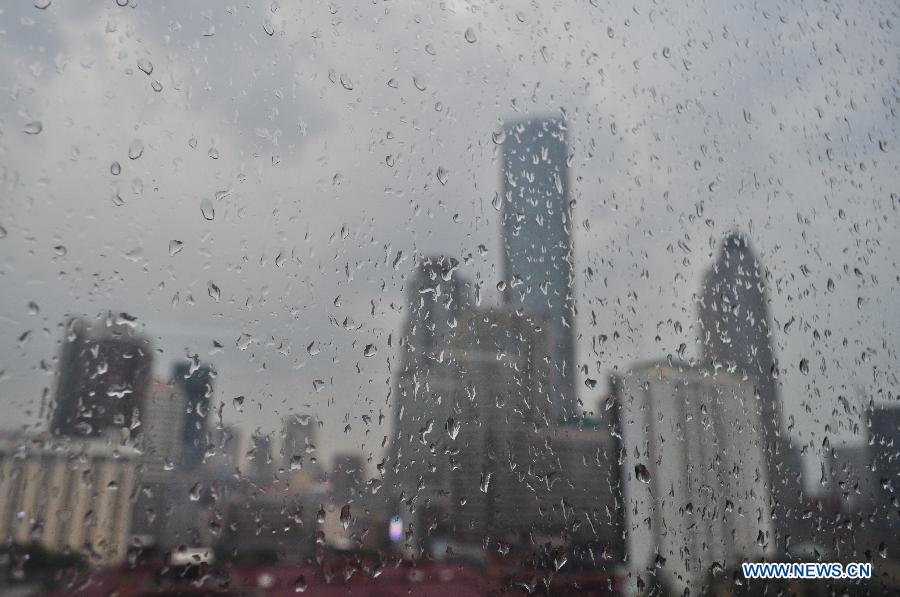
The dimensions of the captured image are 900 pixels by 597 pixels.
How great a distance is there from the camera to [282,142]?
81 cm

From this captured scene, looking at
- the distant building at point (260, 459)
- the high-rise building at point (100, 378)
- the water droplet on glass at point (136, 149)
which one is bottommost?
the distant building at point (260, 459)

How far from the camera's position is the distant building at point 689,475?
0.97 m

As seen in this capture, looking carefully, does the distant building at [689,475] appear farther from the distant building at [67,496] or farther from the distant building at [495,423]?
the distant building at [67,496]

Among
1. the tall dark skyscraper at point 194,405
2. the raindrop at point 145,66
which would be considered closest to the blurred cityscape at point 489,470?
the tall dark skyscraper at point 194,405

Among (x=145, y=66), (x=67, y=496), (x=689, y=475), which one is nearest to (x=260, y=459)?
(x=67, y=496)

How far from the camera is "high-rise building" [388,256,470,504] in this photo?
0.76 metres

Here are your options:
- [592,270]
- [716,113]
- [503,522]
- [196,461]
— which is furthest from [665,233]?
[196,461]

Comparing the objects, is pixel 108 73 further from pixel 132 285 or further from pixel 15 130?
pixel 132 285

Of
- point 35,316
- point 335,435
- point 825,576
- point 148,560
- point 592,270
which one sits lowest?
point 825,576

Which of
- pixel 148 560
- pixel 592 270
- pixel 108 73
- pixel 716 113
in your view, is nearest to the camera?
pixel 148 560

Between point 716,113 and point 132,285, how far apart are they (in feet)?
3.68

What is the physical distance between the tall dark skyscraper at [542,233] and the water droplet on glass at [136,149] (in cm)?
52

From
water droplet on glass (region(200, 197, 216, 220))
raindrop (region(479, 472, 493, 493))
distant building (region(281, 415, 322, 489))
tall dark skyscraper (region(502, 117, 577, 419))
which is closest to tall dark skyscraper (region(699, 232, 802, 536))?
tall dark skyscraper (region(502, 117, 577, 419))

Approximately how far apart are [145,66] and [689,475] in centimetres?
101
